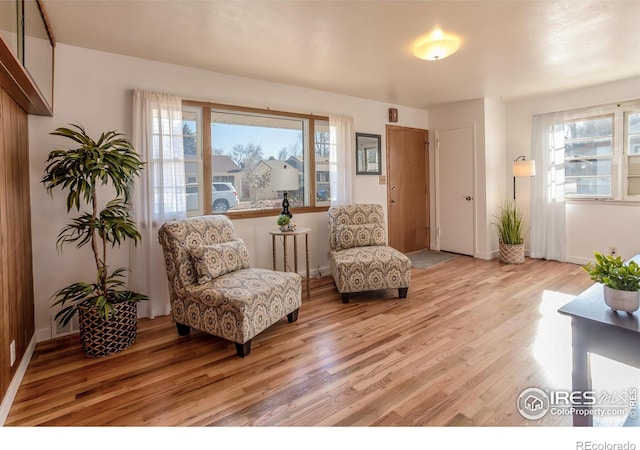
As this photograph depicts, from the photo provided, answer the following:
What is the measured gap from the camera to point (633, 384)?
6.24ft

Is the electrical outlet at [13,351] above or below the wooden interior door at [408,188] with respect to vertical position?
below

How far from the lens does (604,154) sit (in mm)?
4363

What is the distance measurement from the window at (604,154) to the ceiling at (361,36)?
0.55m

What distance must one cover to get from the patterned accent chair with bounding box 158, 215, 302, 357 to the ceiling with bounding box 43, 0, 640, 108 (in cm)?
148

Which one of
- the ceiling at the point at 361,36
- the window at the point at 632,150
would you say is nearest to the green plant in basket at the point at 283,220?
the ceiling at the point at 361,36

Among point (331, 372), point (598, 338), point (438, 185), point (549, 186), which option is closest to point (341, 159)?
point (438, 185)

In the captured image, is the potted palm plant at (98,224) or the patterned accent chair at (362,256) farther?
the patterned accent chair at (362,256)

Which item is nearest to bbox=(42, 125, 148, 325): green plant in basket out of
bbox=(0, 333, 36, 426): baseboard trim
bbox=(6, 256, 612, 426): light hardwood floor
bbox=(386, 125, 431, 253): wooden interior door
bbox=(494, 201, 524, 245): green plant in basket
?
bbox=(0, 333, 36, 426): baseboard trim

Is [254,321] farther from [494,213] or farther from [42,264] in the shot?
[494,213]

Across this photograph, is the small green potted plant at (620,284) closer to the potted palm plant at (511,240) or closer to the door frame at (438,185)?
the potted palm plant at (511,240)

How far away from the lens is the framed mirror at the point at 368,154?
15.4ft

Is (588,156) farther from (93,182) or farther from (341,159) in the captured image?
(93,182)
